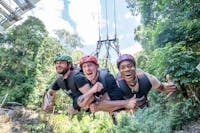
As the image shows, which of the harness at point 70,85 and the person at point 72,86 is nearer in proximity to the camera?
the person at point 72,86

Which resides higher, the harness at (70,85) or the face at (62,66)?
the face at (62,66)

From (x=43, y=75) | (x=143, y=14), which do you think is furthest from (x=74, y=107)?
(x=43, y=75)

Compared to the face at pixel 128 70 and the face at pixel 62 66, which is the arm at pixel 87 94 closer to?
the face at pixel 128 70

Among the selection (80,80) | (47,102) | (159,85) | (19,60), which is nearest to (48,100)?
(47,102)

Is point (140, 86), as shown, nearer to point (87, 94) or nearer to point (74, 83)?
point (87, 94)

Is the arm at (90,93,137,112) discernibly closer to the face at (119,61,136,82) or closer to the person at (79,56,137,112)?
the person at (79,56,137,112)

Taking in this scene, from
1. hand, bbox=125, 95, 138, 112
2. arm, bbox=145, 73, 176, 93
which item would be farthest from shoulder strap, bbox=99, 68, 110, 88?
arm, bbox=145, 73, 176, 93

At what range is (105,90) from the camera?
8.79 ft

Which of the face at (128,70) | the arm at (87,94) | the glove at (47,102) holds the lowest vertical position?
the glove at (47,102)

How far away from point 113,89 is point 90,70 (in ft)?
1.00

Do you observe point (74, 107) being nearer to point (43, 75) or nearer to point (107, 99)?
point (107, 99)

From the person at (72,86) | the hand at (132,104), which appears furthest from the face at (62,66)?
the hand at (132,104)

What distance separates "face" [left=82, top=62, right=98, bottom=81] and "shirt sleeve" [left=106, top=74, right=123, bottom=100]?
15 centimetres

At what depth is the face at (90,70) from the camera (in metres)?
2.73
